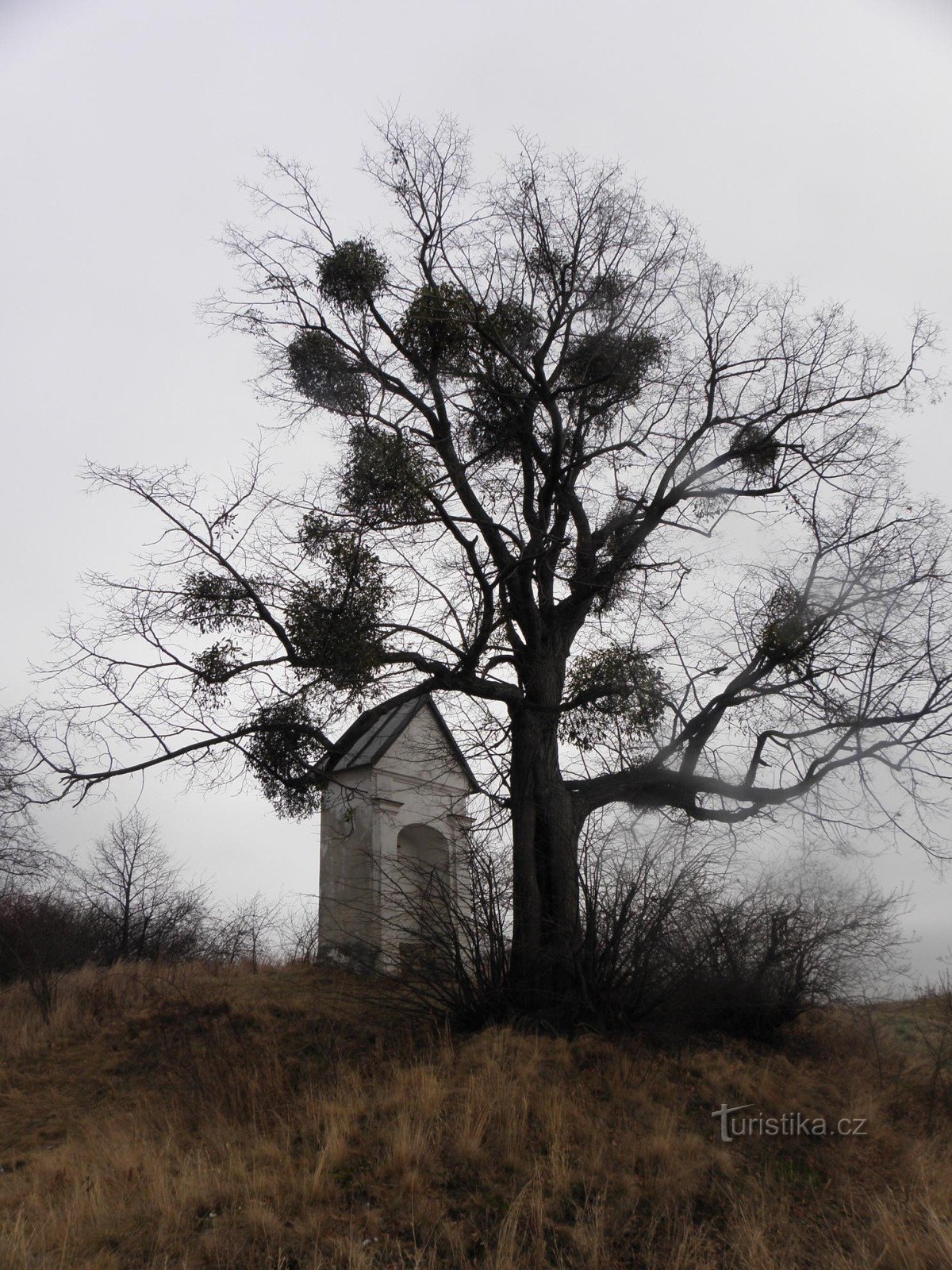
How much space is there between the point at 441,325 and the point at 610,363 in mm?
2069

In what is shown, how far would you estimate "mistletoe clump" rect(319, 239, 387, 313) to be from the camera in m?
9.54

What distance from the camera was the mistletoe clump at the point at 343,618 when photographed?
25.4 feet

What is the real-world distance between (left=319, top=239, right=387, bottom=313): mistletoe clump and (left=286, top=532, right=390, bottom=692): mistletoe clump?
3263 mm

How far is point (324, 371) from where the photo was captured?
33.4 ft

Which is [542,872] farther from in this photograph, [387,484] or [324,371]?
[324,371]

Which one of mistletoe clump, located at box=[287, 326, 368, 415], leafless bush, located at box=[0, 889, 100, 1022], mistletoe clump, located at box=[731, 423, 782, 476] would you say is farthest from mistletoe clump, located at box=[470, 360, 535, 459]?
leafless bush, located at box=[0, 889, 100, 1022]

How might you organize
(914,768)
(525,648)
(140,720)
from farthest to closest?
(525,648)
(914,768)
(140,720)

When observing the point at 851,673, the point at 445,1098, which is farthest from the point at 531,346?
the point at 445,1098

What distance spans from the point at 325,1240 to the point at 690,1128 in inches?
105

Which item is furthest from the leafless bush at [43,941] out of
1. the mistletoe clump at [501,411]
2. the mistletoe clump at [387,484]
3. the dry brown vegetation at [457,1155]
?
the mistletoe clump at [501,411]

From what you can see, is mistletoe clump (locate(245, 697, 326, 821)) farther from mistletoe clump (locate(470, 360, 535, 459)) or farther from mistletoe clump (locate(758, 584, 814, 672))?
mistletoe clump (locate(758, 584, 814, 672))

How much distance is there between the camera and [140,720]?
25.1 feet

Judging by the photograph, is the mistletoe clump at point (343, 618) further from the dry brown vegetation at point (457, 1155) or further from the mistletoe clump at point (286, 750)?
the dry brown vegetation at point (457, 1155)

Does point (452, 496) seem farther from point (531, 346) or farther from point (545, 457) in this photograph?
point (531, 346)
